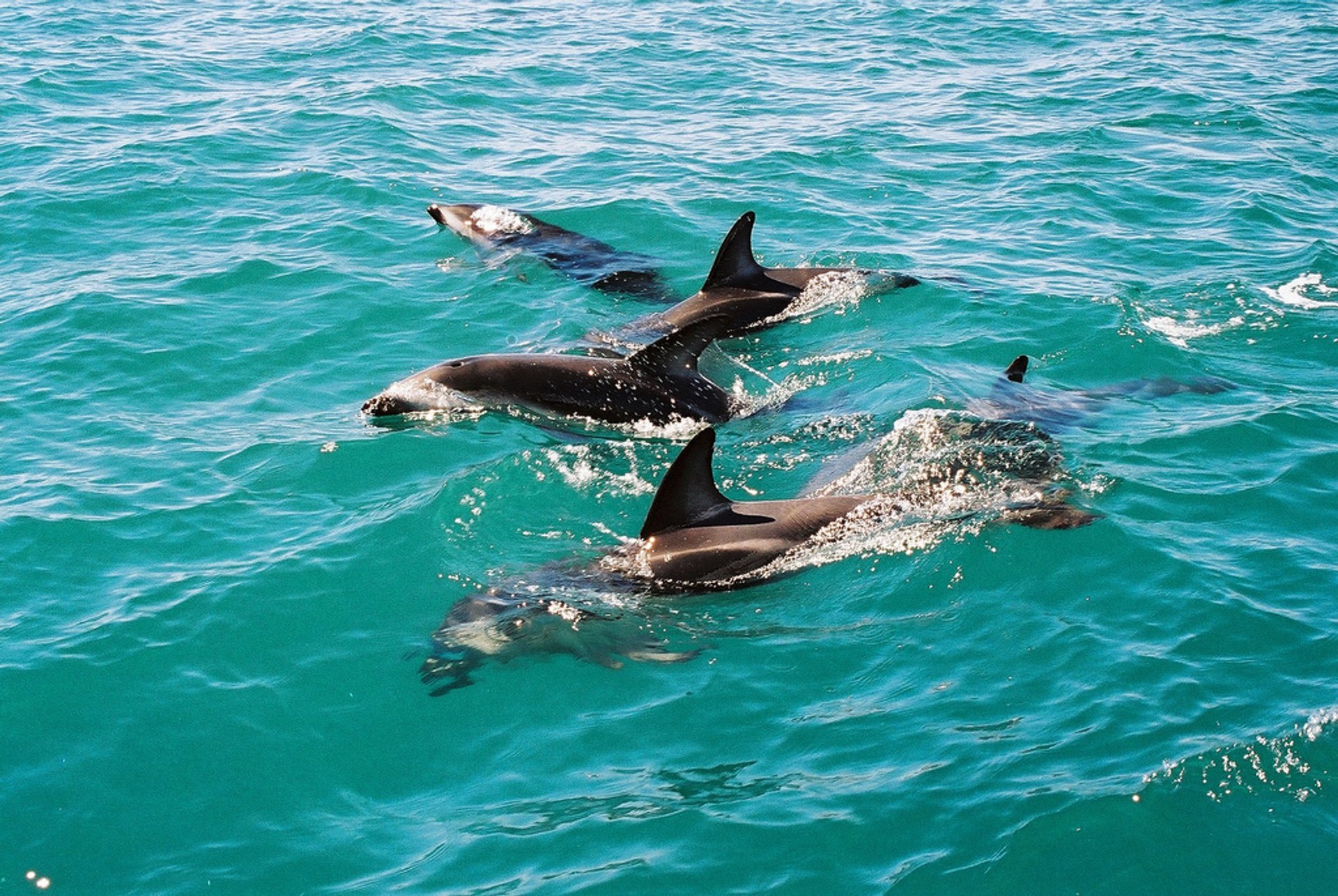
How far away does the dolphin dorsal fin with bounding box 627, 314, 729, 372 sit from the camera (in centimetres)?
1164

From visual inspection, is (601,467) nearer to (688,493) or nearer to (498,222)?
(688,493)

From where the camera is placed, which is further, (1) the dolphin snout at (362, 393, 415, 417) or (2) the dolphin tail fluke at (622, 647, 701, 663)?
(1) the dolphin snout at (362, 393, 415, 417)

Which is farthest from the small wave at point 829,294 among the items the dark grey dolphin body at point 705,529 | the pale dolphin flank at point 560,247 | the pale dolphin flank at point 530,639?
the pale dolphin flank at point 530,639

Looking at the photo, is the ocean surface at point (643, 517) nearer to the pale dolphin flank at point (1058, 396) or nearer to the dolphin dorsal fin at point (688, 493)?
the pale dolphin flank at point (1058, 396)

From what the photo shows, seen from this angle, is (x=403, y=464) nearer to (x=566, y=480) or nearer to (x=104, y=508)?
(x=566, y=480)

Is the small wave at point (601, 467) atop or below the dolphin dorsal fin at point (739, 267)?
below

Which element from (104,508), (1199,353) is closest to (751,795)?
(104,508)

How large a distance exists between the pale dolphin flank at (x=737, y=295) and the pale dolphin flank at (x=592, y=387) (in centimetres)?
184

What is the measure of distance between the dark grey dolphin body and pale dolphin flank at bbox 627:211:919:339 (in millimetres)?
4511

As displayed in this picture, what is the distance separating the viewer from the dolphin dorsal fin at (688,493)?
891 centimetres

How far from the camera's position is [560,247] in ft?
52.7

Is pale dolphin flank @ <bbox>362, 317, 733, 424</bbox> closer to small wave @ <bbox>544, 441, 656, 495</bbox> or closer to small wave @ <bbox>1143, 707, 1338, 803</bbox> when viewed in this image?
small wave @ <bbox>544, 441, 656, 495</bbox>

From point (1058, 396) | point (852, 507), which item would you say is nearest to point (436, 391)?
point (852, 507)

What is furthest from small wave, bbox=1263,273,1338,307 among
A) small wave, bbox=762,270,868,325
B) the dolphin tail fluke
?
the dolphin tail fluke
